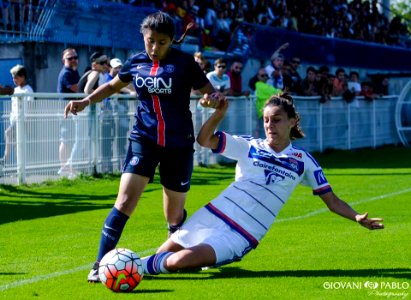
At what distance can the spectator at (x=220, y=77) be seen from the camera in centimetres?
2038

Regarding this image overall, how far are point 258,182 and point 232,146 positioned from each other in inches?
13.9

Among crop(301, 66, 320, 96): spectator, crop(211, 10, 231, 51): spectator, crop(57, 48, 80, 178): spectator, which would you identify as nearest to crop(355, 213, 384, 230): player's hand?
crop(57, 48, 80, 178): spectator

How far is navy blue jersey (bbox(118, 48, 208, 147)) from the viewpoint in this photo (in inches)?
316

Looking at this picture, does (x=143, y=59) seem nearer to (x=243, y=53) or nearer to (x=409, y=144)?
(x=243, y=53)

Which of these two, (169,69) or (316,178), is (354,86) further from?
(169,69)

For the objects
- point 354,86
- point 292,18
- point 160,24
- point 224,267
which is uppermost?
point 292,18

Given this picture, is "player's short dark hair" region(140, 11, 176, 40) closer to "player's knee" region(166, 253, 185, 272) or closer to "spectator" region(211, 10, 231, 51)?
"player's knee" region(166, 253, 185, 272)

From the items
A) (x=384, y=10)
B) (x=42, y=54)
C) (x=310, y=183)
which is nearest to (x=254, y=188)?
(x=310, y=183)

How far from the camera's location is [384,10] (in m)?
48.7

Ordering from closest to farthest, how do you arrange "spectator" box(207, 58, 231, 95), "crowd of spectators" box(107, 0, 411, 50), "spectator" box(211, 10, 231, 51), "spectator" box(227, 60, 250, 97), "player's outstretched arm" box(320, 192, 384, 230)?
"player's outstretched arm" box(320, 192, 384, 230) → "spectator" box(207, 58, 231, 95) → "spectator" box(227, 60, 250, 97) → "crowd of spectators" box(107, 0, 411, 50) → "spectator" box(211, 10, 231, 51)

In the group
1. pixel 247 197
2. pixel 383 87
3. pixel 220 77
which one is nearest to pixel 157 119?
pixel 247 197

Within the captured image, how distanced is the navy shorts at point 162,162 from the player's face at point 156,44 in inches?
26.4

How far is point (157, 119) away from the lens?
26.4 ft

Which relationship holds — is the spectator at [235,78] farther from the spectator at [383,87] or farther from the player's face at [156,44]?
the player's face at [156,44]
